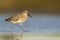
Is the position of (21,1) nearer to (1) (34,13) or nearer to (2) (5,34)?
(1) (34,13)

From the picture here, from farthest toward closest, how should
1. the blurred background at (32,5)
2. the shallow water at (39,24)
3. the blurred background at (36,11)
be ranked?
1. the blurred background at (32,5)
2. the blurred background at (36,11)
3. the shallow water at (39,24)

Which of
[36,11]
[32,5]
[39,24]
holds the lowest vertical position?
[39,24]

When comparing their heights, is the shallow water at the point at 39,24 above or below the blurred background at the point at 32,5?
below

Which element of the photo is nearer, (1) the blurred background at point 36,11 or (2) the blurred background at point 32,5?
(1) the blurred background at point 36,11

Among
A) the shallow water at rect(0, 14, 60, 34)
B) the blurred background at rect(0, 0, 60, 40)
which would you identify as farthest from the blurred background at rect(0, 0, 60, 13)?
the shallow water at rect(0, 14, 60, 34)

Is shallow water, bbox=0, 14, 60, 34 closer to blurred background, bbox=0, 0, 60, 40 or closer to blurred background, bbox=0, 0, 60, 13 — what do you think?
blurred background, bbox=0, 0, 60, 40

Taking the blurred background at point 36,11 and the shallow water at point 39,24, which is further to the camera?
the blurred background at point 36,11

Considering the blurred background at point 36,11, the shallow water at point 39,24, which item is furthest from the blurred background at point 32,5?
the shallow water at point 39,24

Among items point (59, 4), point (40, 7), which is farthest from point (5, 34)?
point (59, 4)

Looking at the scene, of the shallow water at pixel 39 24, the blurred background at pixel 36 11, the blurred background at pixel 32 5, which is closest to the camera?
the shallow water at pixel 39 24

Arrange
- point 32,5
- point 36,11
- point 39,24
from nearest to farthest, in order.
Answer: point 39,24
point 36,11
point 32,5

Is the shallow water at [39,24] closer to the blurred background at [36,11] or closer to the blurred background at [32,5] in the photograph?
the blurred background at [36,11]

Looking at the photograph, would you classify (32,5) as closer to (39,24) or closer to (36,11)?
(36,11)

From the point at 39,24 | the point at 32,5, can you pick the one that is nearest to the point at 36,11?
the point at 32,5
